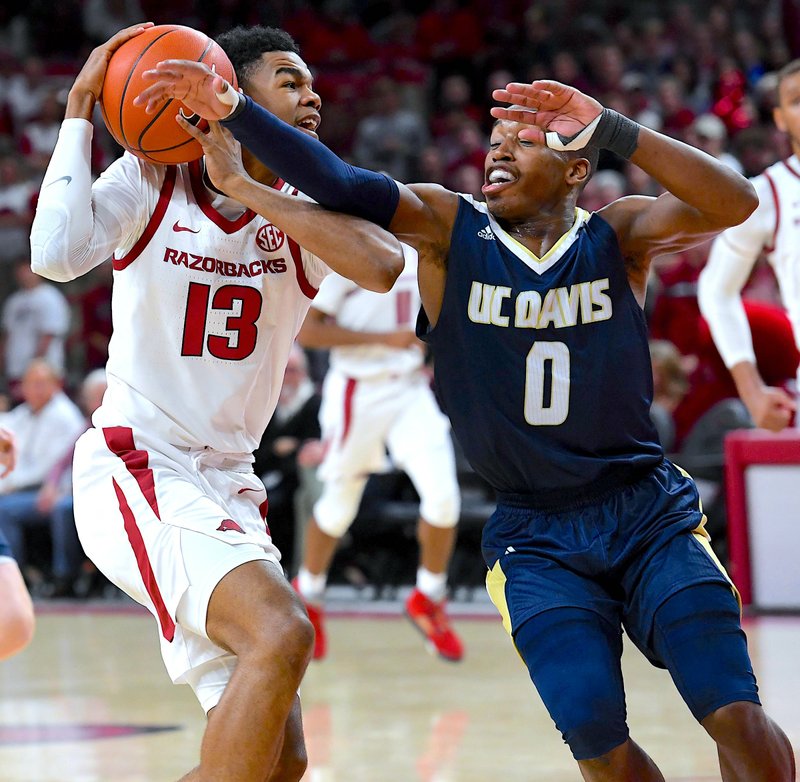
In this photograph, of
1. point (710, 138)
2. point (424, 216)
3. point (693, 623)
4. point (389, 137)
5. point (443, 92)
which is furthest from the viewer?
point (443, 92)

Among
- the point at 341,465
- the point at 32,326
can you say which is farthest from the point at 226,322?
the point at 32,326

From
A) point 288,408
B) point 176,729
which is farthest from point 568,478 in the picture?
point 288,408

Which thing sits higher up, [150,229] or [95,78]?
[95,78]

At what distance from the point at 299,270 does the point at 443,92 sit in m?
12.1

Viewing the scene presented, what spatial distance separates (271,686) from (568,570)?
0.75 metres

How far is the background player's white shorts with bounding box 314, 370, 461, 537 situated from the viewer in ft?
25.7

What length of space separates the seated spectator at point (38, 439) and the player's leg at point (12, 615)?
6612 mm

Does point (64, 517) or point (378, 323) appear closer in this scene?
point (378, 323)

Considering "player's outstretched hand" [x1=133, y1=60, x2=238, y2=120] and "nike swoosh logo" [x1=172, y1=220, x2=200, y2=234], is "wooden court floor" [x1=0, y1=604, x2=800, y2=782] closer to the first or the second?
"nike swoosh logo" [x1=172, y1=220, x2=200, y2=234]

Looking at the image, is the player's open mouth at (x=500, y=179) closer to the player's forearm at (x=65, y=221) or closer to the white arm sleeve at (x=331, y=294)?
the player's forearm at (x=65, y=221)

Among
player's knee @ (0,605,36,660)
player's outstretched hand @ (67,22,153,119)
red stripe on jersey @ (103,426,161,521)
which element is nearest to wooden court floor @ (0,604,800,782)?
player's knee @ (0,605,36,660)

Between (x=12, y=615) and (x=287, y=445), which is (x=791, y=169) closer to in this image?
(x=12, y=615)

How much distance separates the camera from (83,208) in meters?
3.42

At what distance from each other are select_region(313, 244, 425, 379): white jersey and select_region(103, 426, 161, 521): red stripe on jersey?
428 cm
